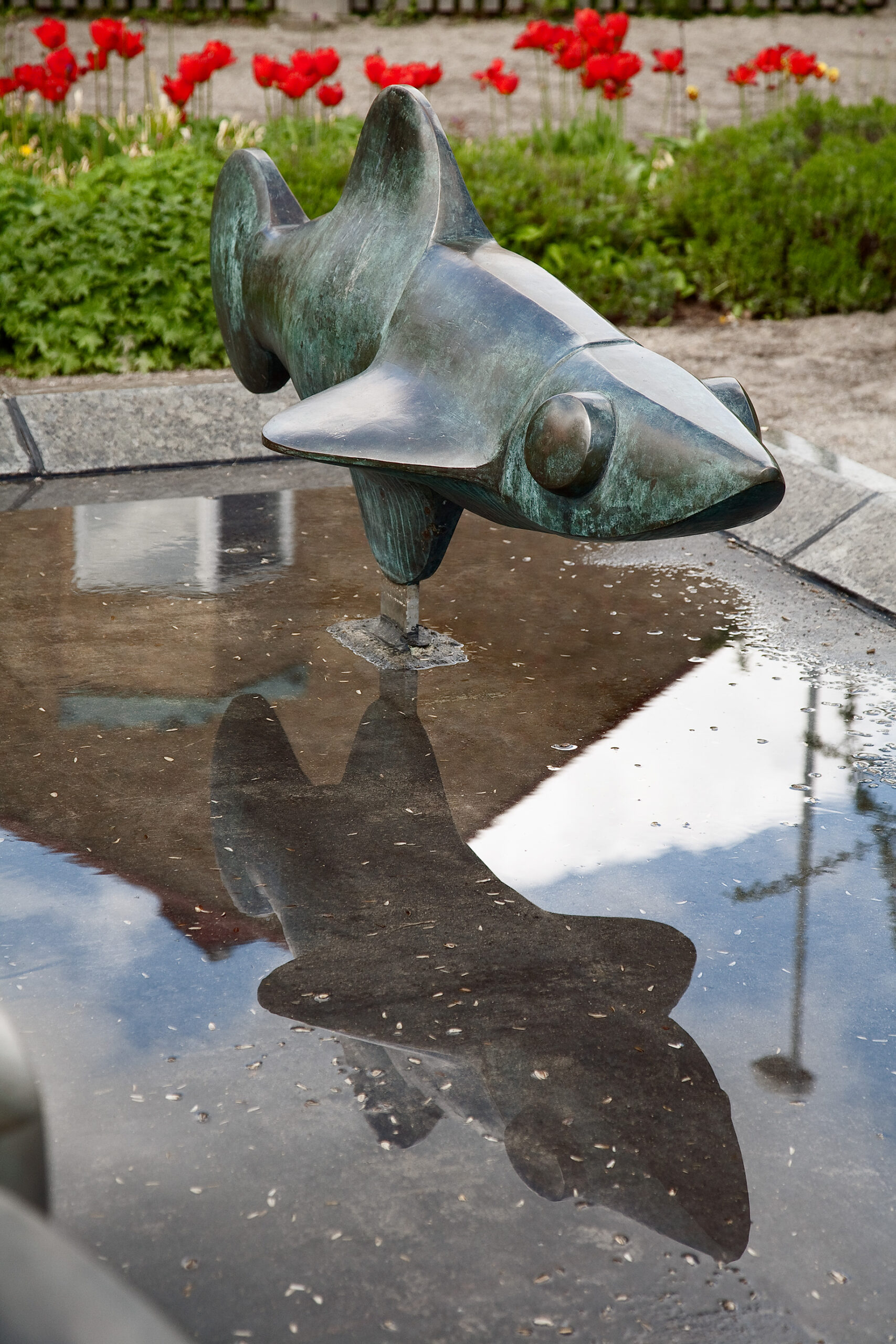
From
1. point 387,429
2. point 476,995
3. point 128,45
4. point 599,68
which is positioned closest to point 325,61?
point 128,45

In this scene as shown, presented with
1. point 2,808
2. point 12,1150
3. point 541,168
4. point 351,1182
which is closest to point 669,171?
point 541,168

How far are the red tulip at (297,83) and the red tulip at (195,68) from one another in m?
0.48

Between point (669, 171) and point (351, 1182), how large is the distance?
8563 mm

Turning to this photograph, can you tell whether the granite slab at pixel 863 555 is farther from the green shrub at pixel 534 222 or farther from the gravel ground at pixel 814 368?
the green shrub at pixel 534 222

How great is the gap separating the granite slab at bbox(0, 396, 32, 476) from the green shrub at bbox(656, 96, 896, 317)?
485 cm

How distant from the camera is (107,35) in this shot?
26.8ft

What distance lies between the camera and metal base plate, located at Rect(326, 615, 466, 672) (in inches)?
177

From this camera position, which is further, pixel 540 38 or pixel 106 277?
pixel 540 38

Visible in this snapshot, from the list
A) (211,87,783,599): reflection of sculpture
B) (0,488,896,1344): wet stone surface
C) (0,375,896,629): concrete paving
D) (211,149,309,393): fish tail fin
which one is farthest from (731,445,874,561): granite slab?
(211,149,309,393): fish tail fin

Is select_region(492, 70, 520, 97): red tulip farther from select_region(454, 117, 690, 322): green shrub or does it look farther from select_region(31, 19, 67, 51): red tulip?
select_region(31, 19, 67, 51): red tulip

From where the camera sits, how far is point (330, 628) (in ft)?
15.5

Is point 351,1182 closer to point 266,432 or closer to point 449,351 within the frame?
point 266,432

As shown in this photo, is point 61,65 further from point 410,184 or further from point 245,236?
point 410,184

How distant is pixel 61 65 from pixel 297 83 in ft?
4.93
